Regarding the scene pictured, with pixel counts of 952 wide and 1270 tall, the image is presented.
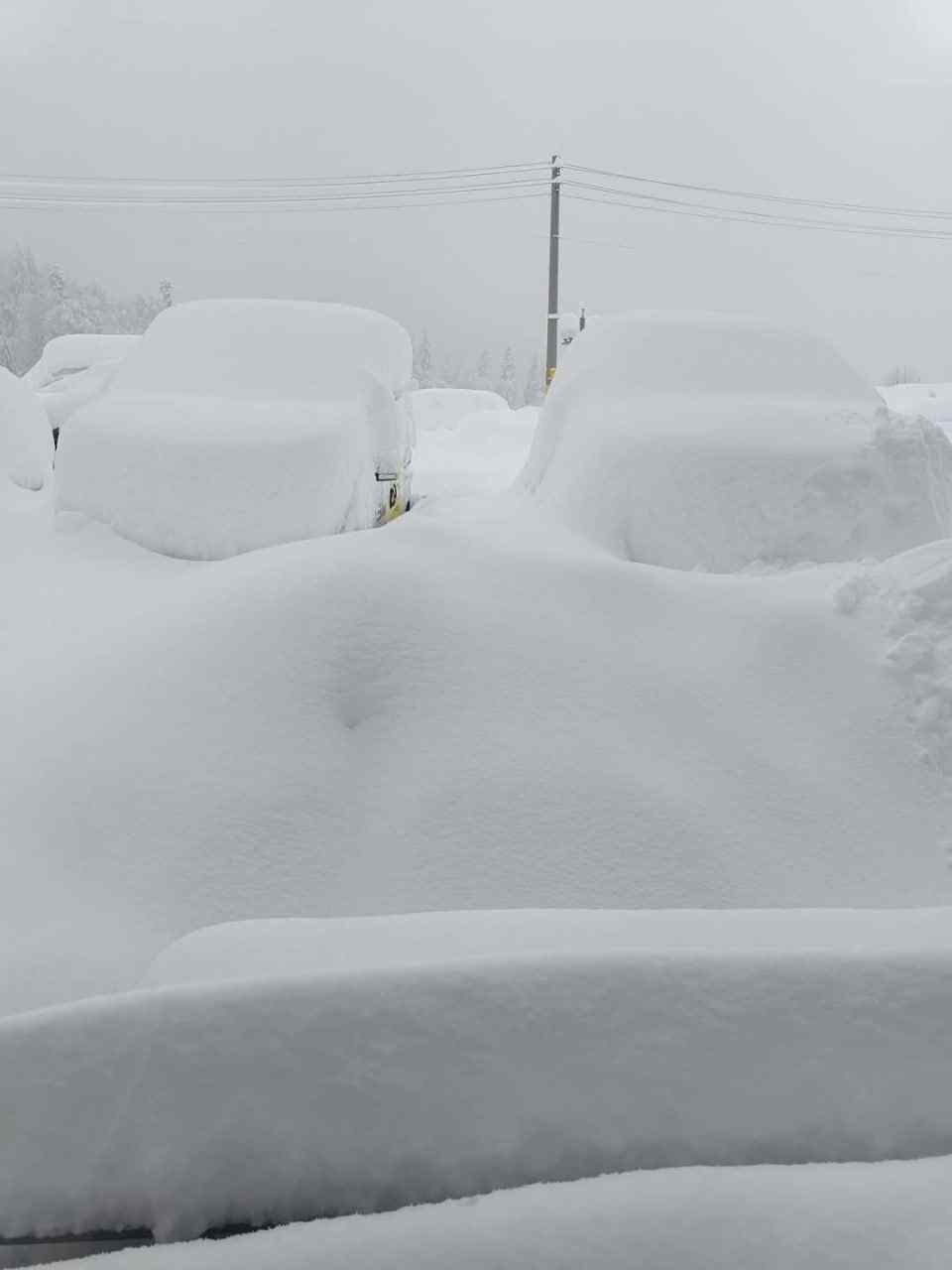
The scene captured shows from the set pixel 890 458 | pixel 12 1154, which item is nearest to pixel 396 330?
pixel 890 458

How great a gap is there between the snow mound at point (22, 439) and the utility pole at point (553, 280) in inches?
485

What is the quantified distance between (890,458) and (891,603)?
2.39 m

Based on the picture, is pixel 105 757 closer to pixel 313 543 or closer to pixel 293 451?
pixel 313 543

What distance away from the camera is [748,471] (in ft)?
17.6

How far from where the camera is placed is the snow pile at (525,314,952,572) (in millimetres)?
5254

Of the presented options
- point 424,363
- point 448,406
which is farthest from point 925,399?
point 424,363

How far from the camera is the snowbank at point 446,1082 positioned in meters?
1.45

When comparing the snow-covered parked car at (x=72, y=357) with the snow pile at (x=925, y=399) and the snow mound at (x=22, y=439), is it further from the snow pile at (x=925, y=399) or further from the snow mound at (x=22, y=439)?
the snow pile at (x=925, y=399)

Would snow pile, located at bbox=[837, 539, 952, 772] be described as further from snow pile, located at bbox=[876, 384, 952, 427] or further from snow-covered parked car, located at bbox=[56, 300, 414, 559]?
snow pile, located at bbox=[876, 384, 952, 427]

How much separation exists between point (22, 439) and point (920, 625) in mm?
7353

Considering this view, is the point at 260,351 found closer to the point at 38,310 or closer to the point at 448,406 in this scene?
the point at 448,406

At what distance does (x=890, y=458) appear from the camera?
5461 millimetres

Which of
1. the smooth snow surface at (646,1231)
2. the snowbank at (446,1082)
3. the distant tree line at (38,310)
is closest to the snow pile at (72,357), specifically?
the snowbank at (446,1082)

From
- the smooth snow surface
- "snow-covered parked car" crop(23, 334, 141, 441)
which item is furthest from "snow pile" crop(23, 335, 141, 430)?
the smooth snow surface
